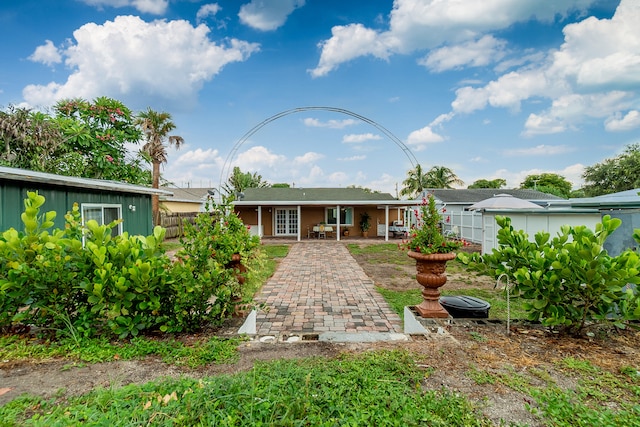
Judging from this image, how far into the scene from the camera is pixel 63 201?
6.46 metres

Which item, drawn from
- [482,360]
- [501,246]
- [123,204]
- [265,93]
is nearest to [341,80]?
[265,93]

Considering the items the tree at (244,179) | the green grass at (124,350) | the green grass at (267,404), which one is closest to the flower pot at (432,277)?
the green grass at (267,404)

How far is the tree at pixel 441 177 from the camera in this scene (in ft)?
115

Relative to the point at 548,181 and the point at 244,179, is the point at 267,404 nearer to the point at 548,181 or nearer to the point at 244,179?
the point at 244,179

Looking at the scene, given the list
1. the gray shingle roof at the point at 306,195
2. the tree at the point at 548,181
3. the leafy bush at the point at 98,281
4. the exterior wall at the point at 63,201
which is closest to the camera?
the leafy bush at the point at 98,281

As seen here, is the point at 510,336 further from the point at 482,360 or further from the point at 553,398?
the point at 553,398

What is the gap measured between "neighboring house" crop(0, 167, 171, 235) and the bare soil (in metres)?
4.24

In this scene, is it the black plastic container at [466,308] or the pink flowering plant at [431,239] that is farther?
the black plastic container at [466,308]

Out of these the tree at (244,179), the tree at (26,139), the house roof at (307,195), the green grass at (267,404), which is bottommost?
the green grass at (267,404)

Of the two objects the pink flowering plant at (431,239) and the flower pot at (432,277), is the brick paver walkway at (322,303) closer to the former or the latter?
the flower pot at (432,277)

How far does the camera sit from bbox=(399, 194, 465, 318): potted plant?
3.65 metres

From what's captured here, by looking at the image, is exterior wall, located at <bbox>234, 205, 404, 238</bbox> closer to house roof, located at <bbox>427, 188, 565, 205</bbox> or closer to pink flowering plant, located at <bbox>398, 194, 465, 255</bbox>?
house roof, located at <bbox>427, 188, 565, 205</bbox>

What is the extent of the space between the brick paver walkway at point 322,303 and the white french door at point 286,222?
9884mm

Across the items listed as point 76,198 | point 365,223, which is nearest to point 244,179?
point 365,223
